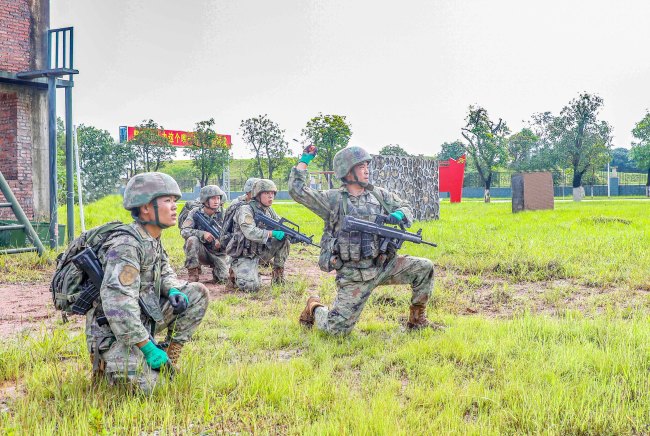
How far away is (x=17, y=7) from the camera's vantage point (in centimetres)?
1320

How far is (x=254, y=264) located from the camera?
7.85 metres

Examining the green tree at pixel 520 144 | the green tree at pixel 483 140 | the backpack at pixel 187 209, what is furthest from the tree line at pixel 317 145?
the backpack at pixel 187 209

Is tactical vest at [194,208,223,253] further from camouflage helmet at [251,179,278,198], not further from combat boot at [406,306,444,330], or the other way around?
combat boot at [406,306,444,330]

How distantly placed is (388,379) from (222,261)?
17.1 ft

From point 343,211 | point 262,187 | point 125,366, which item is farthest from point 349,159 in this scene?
point 262,187

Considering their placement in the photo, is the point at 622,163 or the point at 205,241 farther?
the point at 622,163

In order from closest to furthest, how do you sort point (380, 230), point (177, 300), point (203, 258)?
point (177, 300), point (380, 230), point (203, 258)

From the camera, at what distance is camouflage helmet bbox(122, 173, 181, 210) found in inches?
144

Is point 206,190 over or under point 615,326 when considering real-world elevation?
over

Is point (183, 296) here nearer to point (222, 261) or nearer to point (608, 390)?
point (608, 390)

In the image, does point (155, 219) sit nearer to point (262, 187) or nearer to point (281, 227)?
point (281, 227)

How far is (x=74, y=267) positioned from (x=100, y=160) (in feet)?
145

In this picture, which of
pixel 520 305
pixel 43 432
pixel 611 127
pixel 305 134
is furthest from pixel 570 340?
pixel 611 127

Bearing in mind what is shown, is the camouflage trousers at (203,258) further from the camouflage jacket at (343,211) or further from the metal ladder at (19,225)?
the camouflage jacket at (343,211)
